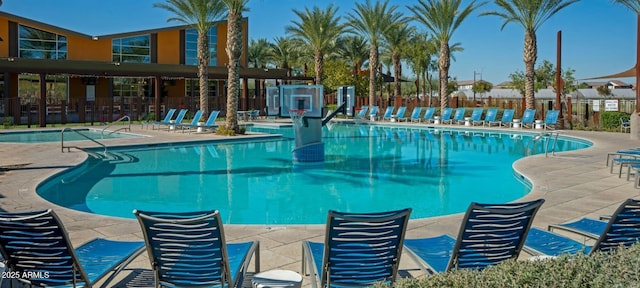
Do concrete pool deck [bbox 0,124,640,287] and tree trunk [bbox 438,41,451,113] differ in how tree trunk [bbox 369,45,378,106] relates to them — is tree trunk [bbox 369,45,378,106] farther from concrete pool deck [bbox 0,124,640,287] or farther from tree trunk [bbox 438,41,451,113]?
concrete pool deck [bbox 0,124,640,287]

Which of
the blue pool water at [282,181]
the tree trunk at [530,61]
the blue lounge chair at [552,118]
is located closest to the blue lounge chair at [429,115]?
the tree trunk at [530,61]

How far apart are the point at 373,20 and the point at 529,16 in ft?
37.3

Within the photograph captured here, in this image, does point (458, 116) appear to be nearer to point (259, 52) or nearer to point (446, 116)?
point (446, 116)

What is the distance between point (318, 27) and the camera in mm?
38375

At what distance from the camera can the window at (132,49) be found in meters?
38.8

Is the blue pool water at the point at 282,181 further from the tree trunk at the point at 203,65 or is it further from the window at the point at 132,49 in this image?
the window at the point at 132,49

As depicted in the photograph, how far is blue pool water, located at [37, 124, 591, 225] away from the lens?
10406mm

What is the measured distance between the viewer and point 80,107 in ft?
94.8

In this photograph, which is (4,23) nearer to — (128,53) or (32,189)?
(128,53)

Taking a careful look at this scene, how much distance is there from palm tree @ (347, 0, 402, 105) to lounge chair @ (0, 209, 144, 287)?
112ft

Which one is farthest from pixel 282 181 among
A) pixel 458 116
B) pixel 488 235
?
pixel 458 116

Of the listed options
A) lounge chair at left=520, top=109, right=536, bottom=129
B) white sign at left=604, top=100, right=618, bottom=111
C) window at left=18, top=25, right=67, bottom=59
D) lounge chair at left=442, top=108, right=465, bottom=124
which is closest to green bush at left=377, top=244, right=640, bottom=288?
lounge chair at left=520, top=109, right=536, bottom=129

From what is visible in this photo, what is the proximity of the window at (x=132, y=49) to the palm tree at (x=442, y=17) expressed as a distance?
18.6m

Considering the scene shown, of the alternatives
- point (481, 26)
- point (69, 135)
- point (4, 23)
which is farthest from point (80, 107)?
point (481, 26)
